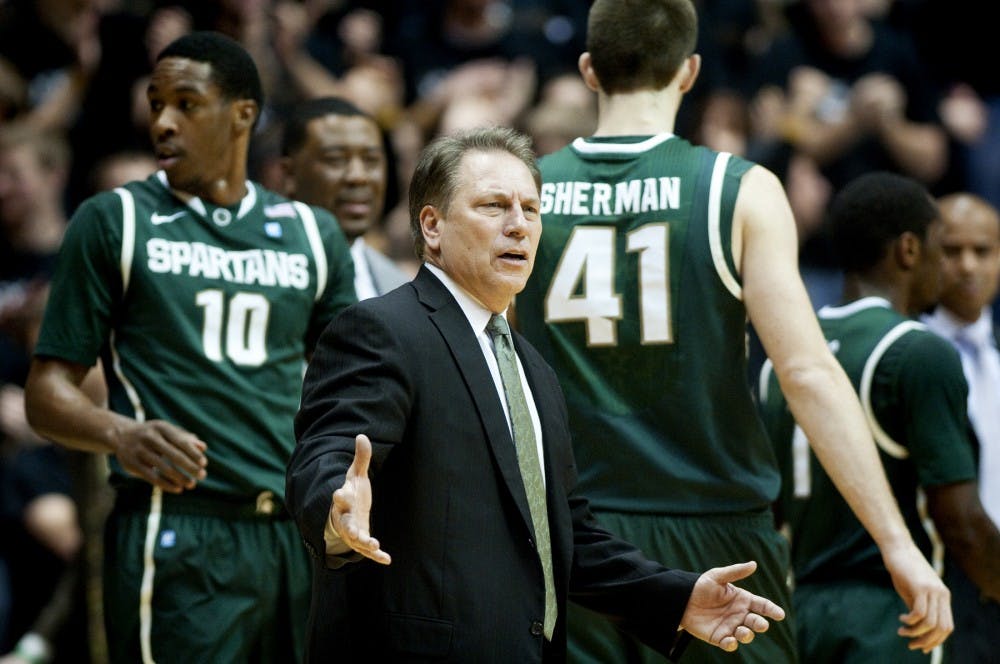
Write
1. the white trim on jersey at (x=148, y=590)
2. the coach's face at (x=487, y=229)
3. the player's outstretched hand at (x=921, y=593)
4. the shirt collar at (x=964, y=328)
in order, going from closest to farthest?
the coach's face at (x=487, y=229) → the player's outstretched hand at (x=921, y=593) → the white trim on jersey at (x=148, y=590) → the shirt collar at (x=964, y=328)

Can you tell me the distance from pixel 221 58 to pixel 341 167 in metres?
1.30

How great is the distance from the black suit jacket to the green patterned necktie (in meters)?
0.05

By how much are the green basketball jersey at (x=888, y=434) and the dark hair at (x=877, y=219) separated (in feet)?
0.76

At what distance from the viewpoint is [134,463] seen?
15.2 ft

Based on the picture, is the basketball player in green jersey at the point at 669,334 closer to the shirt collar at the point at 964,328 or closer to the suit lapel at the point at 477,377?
the suit lapel at the point at 477,377

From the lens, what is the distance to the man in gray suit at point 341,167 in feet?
21.5

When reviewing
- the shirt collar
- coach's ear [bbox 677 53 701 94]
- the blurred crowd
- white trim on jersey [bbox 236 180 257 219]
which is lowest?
the shirt collar

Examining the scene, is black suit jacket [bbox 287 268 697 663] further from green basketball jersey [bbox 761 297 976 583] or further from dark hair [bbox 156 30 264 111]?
green basketball jersey [bbox 761 297 976 583]

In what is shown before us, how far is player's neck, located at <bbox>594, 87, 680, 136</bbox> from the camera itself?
505cm

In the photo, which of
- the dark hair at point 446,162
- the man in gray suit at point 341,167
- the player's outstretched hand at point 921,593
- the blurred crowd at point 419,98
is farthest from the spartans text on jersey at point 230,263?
the blurred crowd at point 419,98

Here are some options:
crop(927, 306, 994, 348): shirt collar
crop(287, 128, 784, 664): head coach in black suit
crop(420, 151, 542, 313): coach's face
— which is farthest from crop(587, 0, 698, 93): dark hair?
crop(927, 306, 994, 348): shirt collar

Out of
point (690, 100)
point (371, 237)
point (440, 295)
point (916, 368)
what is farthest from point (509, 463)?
point (690, 100)

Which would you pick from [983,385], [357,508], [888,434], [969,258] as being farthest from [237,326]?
[969,258]

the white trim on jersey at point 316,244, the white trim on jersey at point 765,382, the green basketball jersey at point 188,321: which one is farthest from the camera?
the white trim on jersey at point 765,382
